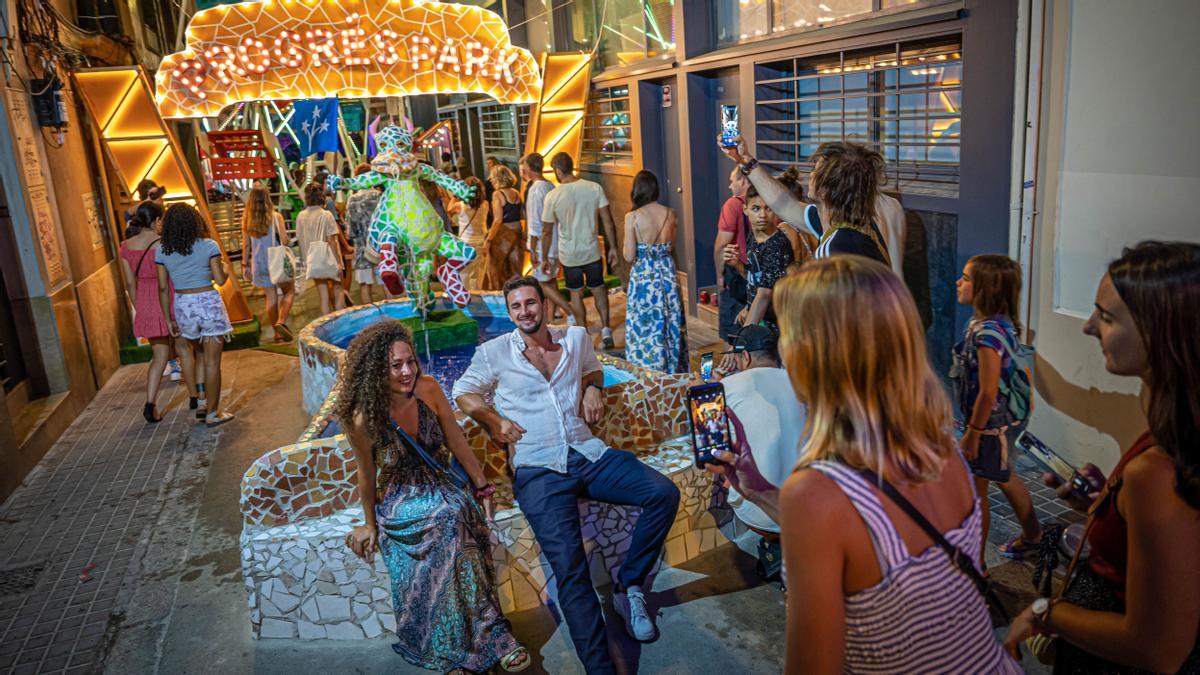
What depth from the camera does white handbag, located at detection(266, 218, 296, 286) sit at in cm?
839

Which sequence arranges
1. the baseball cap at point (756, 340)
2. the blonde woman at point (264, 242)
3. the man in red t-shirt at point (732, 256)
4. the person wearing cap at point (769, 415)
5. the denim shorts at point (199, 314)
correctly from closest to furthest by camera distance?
the person wearing cap at point (769, 415)
the baseball cap at point (756, 340)
the man in red t-shirt at point (732, 256)
the denim shorts at point (199, 314)
the blonde woman at point (264, 242)

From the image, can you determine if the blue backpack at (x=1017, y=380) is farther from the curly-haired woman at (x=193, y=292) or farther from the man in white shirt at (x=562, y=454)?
the curly-haired woman at (x=193, y=292)

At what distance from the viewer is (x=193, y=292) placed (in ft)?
20.2

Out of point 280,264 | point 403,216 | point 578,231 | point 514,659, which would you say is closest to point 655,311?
point 578,231

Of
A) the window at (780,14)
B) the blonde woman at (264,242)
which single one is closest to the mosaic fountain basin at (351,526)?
the window at (780,14)

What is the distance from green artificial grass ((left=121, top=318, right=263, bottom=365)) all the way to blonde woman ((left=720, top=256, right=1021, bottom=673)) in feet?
25.7

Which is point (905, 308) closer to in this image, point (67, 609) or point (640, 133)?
point (67, 609)

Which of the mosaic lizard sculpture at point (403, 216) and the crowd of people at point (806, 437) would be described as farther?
the mosaic lizard sculpture at point (403, 216)

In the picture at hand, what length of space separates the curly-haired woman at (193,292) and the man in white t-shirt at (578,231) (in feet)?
8.71

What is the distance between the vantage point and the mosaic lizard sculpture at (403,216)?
19.2 ft

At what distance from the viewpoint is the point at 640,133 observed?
8977 millimetres

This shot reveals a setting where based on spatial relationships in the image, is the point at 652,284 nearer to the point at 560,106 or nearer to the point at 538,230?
the point at 538,230

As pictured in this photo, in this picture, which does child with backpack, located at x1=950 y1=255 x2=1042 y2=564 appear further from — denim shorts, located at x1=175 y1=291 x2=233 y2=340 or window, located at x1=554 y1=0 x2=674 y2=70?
window, located at x1=554 y1=0 x2=674 y2=70

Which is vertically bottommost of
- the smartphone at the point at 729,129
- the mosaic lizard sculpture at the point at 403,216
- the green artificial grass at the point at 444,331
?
the green artificial grass at the point at 444,331
